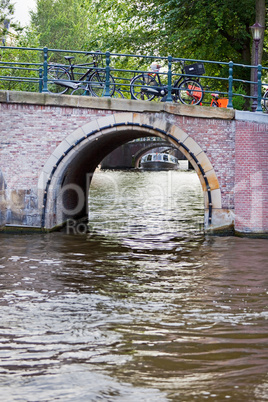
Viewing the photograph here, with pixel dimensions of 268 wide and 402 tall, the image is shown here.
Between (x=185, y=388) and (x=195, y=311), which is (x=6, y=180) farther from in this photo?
(x=185, y=388)

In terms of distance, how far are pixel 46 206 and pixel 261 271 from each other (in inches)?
211

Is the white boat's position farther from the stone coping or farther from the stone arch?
the stone coping

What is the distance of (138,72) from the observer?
13953 mm

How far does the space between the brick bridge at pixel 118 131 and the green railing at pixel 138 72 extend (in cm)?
42

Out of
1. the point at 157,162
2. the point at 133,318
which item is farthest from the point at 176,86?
the point at 157,162

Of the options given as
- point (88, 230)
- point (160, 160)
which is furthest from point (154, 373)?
point (160, 160)

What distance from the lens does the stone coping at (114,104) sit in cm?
1404

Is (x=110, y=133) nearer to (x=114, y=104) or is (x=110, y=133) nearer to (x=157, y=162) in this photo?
(x=114, y=104)

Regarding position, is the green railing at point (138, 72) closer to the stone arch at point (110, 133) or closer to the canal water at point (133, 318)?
the stone arch at point (110, 133)

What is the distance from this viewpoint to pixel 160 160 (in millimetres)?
52156

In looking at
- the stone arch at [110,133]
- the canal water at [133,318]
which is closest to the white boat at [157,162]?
the stone arch at [110,133]

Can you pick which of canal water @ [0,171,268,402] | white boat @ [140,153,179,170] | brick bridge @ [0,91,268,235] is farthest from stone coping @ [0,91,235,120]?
white boat @ [140,153,179,170]

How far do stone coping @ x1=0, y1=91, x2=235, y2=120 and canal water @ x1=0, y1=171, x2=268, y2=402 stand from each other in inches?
101

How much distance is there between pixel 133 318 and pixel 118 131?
716 cm
